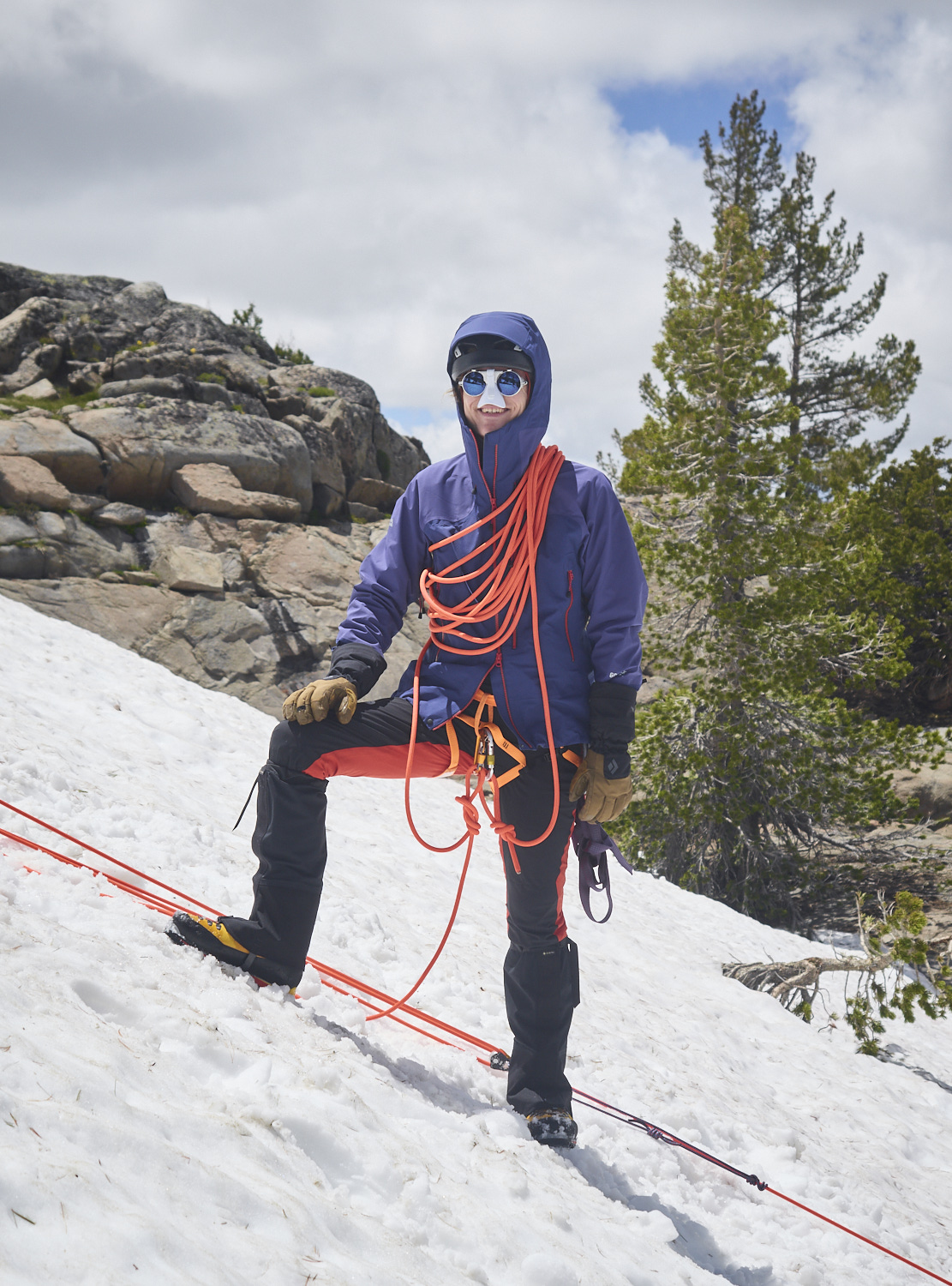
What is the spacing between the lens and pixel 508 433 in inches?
118

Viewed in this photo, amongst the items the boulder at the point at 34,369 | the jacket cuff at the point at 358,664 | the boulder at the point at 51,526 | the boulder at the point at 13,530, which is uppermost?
the boulder at the point at 34,369

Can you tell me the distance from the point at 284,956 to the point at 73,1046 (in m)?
1.02

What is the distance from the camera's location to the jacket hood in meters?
3.00

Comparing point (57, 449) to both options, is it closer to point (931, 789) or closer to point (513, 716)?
point (513, 716)

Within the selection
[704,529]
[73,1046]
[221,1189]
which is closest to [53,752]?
[73,1046]

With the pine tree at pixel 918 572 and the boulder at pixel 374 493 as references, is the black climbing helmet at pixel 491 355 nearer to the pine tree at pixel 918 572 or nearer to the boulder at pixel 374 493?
the boulder at pixel 374 493

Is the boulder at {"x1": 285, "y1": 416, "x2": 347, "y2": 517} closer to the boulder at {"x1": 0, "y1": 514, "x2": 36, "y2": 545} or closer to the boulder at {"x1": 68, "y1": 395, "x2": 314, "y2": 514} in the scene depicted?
the boulder at {"x1": 68, "y1": 395, "x2": 314, "y2": 514}

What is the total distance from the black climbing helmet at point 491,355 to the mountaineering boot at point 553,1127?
2.58m

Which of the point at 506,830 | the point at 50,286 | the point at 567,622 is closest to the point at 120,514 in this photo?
the point at 50,286

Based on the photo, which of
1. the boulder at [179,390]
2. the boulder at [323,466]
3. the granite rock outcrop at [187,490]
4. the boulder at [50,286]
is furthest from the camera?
the boulder at [50,286]

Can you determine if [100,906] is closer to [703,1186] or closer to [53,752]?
[53,752]

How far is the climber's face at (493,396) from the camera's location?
9.78 ft

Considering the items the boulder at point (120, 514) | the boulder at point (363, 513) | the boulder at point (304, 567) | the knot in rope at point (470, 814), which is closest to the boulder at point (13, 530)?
the boulder at point (120, 514)

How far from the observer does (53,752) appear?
4758mm
